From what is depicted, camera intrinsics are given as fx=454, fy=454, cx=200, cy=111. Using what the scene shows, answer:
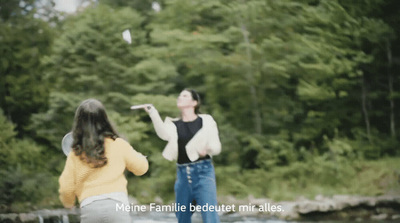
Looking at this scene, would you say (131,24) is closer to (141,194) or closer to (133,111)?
(133,111)

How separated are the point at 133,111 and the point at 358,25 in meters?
7.14

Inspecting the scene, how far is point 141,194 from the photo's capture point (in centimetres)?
1358

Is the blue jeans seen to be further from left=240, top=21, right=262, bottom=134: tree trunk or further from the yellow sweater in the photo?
left=240, top=21, right=262, bottom=134: tree trunk

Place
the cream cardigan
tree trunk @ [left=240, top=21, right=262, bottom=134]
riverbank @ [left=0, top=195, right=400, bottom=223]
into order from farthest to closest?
1. tree trunk @ [left=240, top=21, right=262, bottom=134]
2. riverbank @ [left=0, top=195, right=400, bottom=223]
3. the cream cardigan

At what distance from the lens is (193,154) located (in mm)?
4148

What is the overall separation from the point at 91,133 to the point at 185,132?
1530 millimetres

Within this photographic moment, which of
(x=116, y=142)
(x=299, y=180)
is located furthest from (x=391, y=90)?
(x=116, y=142)

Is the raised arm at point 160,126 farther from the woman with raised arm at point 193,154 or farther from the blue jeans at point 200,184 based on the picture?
the blue jeans at point 200,184

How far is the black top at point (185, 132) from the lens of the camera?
4215mm

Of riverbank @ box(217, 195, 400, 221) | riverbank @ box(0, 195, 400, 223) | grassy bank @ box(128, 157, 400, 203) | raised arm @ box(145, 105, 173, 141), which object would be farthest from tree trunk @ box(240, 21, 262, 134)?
raised arm @ box(145, 105, 173, 141)

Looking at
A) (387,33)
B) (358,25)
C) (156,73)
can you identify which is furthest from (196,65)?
(387,33)

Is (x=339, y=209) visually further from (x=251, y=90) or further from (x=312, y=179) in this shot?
(x=251, y=90)

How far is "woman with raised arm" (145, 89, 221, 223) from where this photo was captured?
4.14 meters

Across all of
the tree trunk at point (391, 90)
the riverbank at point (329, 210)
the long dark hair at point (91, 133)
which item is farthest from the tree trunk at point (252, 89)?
the long dark hair at point (91, 133)
